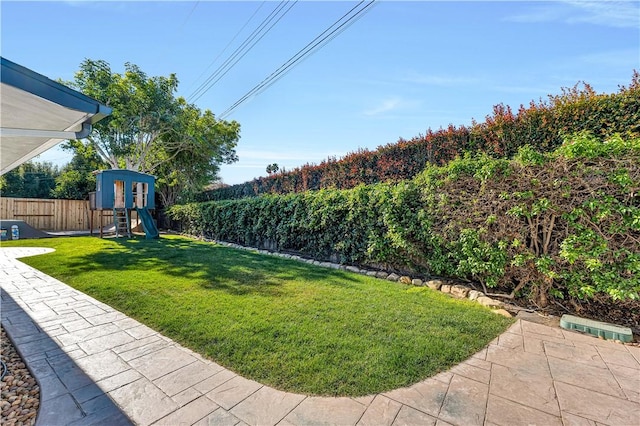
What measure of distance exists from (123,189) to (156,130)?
142 inches

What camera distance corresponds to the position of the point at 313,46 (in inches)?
289

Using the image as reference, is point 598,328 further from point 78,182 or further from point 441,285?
point 78,182

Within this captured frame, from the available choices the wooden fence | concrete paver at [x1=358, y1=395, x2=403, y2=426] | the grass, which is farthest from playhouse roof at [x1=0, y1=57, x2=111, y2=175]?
the wooden fence

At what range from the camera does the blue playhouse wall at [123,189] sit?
11438 millimetres

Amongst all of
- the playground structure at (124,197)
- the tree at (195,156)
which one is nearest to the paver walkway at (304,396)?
the playground structure at (124,197)

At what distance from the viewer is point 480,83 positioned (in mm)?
5695

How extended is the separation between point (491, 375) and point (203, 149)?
1660cm

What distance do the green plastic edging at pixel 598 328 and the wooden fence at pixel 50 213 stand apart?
58.5ft

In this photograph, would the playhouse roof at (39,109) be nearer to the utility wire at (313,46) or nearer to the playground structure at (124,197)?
the utility wire at (313,46)

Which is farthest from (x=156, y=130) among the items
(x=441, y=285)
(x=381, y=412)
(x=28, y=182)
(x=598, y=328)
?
(x=598, y=328)

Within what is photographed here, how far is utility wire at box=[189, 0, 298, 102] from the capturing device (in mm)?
7441

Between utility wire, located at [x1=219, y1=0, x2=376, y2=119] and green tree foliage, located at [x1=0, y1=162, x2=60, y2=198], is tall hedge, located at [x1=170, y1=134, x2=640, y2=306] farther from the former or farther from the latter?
green tree foliage, located at [x1=0, y1=162, x2=60, y2=198]

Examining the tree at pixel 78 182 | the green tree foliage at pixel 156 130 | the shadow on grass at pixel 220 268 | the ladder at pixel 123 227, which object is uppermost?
the green tree foliage at pixel 156 130

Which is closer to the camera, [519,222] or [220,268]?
[519,222]
